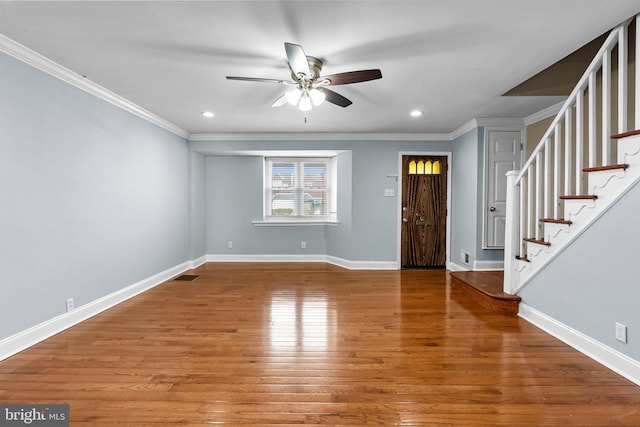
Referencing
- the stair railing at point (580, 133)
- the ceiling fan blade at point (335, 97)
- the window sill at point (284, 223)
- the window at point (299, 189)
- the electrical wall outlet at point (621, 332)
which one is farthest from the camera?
the window at point (299, 189)

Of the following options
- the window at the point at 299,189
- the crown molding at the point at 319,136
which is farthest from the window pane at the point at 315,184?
the crown molding at the point at 319,136

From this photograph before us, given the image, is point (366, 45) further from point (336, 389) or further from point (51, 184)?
point (51, 184)

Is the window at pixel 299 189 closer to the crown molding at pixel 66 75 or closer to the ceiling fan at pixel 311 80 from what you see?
the crown molding at pixel 66 75

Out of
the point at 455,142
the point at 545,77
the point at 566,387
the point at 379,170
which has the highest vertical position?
the point at 545,77

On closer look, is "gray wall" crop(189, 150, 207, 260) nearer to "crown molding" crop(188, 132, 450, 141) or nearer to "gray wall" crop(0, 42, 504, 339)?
"gray wall" crop(0, 42, 504, 339)

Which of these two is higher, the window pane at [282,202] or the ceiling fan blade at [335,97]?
the ceiling fan blade at [335,97]

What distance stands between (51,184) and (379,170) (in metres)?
4.32

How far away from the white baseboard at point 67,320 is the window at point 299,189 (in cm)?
248

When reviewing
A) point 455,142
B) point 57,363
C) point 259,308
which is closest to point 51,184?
point 57,363

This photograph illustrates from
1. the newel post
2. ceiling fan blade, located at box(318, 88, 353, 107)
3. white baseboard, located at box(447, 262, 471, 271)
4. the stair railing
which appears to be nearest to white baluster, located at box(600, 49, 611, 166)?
the stair railing

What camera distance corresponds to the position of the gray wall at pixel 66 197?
220 centimetres

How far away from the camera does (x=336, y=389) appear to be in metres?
1.79

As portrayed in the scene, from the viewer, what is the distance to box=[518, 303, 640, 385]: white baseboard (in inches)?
74.2

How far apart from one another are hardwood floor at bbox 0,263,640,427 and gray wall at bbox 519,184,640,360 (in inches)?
10.4
